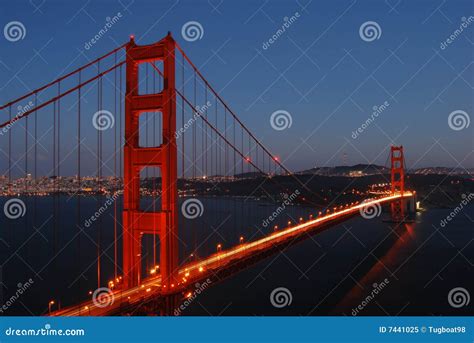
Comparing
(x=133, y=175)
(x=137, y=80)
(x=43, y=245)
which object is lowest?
(x=43, y=245)

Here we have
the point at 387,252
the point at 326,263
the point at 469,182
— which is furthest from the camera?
the point at 469,182

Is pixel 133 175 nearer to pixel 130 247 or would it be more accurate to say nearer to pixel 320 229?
pixel 130 247

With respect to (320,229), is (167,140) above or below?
above

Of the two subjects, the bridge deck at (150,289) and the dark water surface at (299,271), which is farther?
the dark water surface at (299,271)

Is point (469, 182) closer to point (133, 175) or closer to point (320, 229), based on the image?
point (320, 229)

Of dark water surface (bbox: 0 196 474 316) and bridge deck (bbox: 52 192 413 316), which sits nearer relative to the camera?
bridge deck (bbox: 52 192 413 316)

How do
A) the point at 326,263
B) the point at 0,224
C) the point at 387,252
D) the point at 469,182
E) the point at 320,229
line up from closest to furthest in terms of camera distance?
the point at 320,229, the point at 326,263, the point at 387,252, the point at 0,224, the point at 469,182

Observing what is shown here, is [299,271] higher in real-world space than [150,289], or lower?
lower

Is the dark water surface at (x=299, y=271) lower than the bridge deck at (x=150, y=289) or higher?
lower

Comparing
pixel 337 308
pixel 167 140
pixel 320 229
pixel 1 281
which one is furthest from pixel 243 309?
pixel 1 281

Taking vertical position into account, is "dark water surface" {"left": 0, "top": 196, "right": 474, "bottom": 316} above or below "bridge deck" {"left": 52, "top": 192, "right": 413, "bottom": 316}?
below

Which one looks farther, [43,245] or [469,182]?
[469,182]
